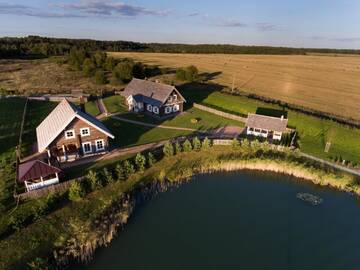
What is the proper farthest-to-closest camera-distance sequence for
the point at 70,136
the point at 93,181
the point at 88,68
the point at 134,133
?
the point at 88,68, the point at 134,133, the point at 70,136, the point at 93,181

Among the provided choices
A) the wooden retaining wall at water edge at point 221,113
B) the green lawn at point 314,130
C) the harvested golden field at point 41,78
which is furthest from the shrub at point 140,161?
the harvested golden field at point 41,78

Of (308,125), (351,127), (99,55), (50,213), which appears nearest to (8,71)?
(99,55)

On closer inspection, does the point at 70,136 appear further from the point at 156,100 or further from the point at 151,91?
the point at 151,91

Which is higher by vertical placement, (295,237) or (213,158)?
(213,158)

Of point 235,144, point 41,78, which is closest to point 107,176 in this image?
point 235,144

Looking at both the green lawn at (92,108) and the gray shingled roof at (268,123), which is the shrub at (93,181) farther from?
the green lawn at (92,108)

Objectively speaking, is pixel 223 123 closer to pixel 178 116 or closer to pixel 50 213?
pixel 178 116
